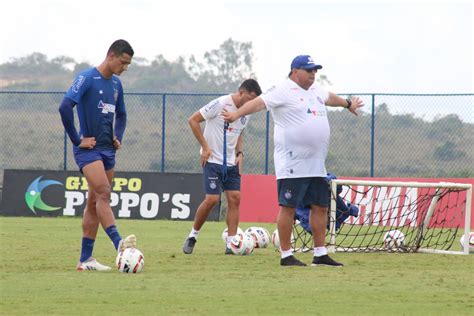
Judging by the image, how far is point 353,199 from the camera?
73.3 feet

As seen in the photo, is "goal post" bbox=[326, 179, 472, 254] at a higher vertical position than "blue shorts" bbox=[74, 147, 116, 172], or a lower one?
lower

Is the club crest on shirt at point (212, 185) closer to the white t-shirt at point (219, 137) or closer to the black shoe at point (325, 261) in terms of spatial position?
the white t-shirt at point (219, 137)

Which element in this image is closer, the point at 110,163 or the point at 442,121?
the point at 110,163

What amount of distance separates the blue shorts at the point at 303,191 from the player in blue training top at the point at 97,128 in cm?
193

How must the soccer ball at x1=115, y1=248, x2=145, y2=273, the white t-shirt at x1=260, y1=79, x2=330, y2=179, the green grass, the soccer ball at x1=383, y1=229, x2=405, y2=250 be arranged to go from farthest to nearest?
the soccer ball at x1=383, y1=229, x2=405, y2=250 → the white t-shirt at x1=260, y1=79, x2=330, y2=179 → the soccer ball at x1=115, y1=248, x2=145, y2=273 → the green grass

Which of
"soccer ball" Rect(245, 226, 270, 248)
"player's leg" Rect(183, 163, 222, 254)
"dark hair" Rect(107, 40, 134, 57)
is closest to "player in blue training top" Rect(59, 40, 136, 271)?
"dark hair" Rect(107, 40, 134, 57)

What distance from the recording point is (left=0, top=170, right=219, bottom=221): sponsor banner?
26.0m

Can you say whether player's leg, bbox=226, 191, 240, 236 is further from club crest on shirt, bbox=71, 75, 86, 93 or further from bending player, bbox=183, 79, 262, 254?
club crest on shirt, bbox=71, 75, 86, 93

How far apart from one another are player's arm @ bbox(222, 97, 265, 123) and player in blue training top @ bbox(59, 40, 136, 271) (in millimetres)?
1223

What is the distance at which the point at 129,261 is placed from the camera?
452 inches

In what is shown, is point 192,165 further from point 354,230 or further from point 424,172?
point 354,230

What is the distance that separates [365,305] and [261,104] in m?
3.99

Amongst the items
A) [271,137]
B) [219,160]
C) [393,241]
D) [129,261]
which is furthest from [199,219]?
[271,137]

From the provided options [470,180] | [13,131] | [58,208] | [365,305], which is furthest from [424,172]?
[365,305]
